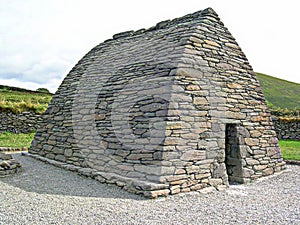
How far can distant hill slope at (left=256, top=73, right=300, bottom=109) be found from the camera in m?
48.7

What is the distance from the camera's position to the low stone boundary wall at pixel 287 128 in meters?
20.3

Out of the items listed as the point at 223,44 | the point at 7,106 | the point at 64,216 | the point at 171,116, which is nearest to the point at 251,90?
the point at 223,44

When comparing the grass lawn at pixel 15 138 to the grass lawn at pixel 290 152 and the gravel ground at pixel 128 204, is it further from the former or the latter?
the grass lawn at pixel 290 152

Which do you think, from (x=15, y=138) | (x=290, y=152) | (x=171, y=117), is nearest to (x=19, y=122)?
(x=15, y=138)

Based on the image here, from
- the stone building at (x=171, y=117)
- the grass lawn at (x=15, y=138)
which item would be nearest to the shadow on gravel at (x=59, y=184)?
the stone building at (x=171, y=117)

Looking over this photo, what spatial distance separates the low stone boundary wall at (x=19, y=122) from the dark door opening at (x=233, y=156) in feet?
44.8

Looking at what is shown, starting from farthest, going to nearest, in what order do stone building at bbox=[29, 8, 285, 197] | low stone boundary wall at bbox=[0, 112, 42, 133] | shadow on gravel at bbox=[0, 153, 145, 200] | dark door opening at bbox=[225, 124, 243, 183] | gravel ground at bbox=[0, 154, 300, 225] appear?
1. low stone boundary wall at bbox=[0, 112, 42, 133]
2. dark door opening at bbox=[225, 124, 243, 183]
3. stone building at bbox=[29, 8, 285, 197]
4. shadow on gravel at bbox=[0, 153, 145, 200]
5. gravel ground at bbox=[0, 154, 300, 225]

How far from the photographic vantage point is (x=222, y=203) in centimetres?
554

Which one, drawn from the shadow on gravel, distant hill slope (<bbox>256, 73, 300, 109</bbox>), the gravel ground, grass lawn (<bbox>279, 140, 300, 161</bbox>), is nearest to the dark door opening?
the gravel ground

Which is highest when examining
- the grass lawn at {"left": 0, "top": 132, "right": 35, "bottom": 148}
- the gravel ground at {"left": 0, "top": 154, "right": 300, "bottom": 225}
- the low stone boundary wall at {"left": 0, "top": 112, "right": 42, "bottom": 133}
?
the low stone boundary wall at {"left": 0, "top": 112, "right": 42, "bottom": 133}

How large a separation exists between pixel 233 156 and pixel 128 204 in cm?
339

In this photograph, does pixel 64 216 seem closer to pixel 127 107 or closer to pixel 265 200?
pixel 127 107

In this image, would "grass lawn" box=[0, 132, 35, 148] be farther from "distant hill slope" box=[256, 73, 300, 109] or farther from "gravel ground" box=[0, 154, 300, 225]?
"distant hill slope" box=[256, 73, 300, 109]

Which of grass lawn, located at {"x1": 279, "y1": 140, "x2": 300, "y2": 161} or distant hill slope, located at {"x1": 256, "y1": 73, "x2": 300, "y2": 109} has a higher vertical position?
distant hill slope, located at {"x1": 256, "y1": 73, "x2": 300, "y2": 109}
